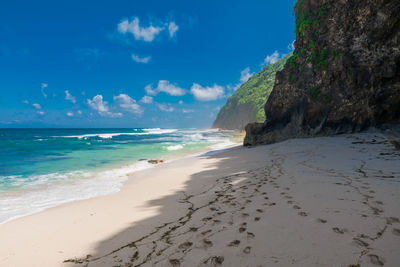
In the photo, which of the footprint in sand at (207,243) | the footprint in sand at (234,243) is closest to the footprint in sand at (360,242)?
the footprint in sand at (234,243)

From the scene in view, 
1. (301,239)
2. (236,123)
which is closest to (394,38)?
(301,239)

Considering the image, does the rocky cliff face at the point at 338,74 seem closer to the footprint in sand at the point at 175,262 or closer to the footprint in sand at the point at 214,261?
the footprint in sand at the point at 214,261

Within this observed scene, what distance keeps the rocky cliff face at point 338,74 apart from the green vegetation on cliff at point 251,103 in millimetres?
35382

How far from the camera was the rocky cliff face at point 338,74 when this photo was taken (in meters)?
11.1

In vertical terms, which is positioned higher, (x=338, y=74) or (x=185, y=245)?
(x=338, y=74)

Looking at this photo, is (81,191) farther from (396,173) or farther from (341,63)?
(341,63)

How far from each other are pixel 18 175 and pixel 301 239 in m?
12.6

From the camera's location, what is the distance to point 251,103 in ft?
217

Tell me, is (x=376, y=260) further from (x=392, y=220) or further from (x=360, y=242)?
(x=392, y=220)

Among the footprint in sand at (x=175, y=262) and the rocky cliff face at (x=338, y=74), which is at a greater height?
the rocky cliff face at (x=338, y=74)

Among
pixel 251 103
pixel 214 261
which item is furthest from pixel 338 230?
pixel 251 103

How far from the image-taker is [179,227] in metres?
2.91

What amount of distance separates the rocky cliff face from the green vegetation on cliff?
1393 inches

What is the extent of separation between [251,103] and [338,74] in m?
54.4
